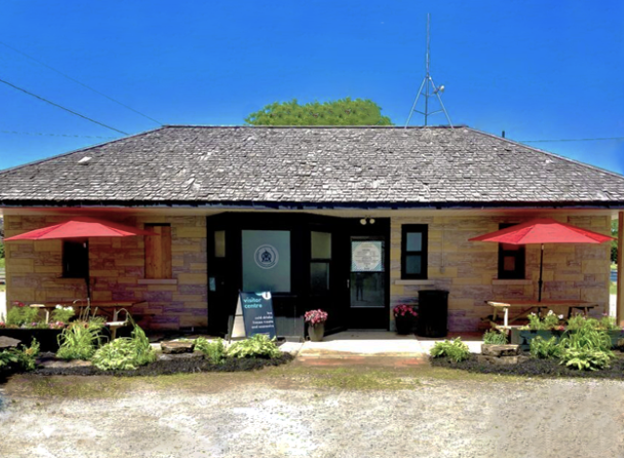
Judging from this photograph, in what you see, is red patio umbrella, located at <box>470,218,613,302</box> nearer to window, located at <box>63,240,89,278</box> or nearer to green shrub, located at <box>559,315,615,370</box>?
green shrub, located at <box>559,315,615,370</box>

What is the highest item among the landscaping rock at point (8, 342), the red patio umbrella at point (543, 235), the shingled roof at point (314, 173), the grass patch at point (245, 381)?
the shingled roof at point (314, 173)

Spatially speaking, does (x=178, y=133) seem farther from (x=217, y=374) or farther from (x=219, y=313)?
(x=217, y=374)

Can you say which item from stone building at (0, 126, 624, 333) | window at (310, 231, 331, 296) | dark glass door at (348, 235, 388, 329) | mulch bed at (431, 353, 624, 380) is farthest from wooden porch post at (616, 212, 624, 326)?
window at (310, 231, 331, 296)

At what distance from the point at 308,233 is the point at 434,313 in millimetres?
3297

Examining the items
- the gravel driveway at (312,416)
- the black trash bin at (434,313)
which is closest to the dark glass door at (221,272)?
the gravel driveway at (312,416)

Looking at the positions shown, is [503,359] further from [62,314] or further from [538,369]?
[62,314]

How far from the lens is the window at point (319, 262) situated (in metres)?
9.74

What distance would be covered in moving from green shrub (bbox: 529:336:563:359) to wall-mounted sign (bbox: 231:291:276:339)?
489 centimetres

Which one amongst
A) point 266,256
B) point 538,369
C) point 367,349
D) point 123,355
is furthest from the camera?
point 266,256

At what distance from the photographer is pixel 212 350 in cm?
765

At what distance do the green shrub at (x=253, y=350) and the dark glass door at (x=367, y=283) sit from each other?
3.24 meters

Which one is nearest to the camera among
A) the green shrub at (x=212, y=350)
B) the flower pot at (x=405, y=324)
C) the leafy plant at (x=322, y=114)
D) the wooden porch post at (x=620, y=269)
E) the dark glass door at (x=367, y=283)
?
the green shrub at (x=212, y=350)

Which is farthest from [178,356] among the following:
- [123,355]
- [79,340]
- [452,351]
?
[452,351]

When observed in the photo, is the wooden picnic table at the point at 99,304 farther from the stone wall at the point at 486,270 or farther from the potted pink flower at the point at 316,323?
the stone wall at the point at 486,270
